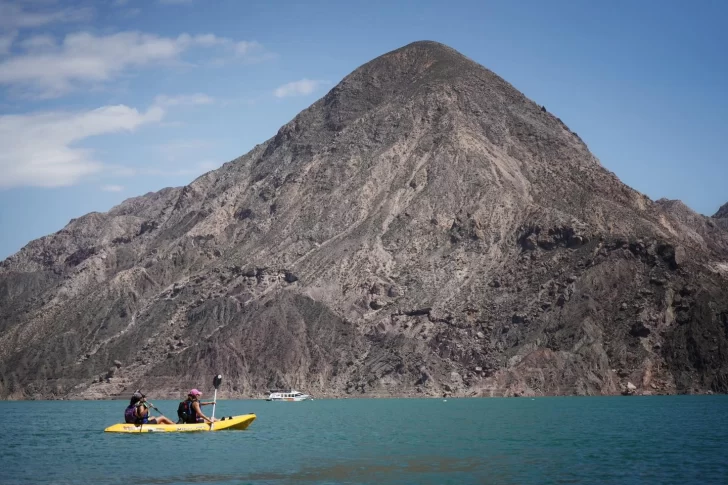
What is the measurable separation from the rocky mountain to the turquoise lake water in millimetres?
57190

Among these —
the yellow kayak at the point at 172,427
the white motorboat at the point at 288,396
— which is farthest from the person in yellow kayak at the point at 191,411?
the white motorboat at the point at 288,396

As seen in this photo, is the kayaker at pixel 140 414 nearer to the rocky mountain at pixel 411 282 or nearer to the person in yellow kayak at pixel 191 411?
the person in yellow kayak at pixel 191 411

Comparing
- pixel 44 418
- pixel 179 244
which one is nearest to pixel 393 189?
pixel 179 244

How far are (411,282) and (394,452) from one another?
103m

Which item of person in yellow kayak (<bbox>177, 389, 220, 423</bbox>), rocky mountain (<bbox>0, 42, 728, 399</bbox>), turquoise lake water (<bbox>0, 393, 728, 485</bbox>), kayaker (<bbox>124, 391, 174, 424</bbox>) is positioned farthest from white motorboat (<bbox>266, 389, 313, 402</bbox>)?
kayaker (<bbox>124, 391, 174, 424</bbox>)

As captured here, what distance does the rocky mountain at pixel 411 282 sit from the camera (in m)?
131

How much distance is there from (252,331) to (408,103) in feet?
212

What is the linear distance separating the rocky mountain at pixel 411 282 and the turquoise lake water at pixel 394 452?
57190 mm

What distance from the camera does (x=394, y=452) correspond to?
46281 mm

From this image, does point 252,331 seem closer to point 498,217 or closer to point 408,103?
point 498,217

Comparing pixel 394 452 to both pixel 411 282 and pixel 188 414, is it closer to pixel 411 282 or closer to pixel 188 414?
pixel 188 414

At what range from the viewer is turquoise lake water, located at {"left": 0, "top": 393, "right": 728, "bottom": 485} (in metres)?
37.4

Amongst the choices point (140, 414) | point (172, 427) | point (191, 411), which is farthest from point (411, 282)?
point (172, 427)

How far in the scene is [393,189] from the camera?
168 m
